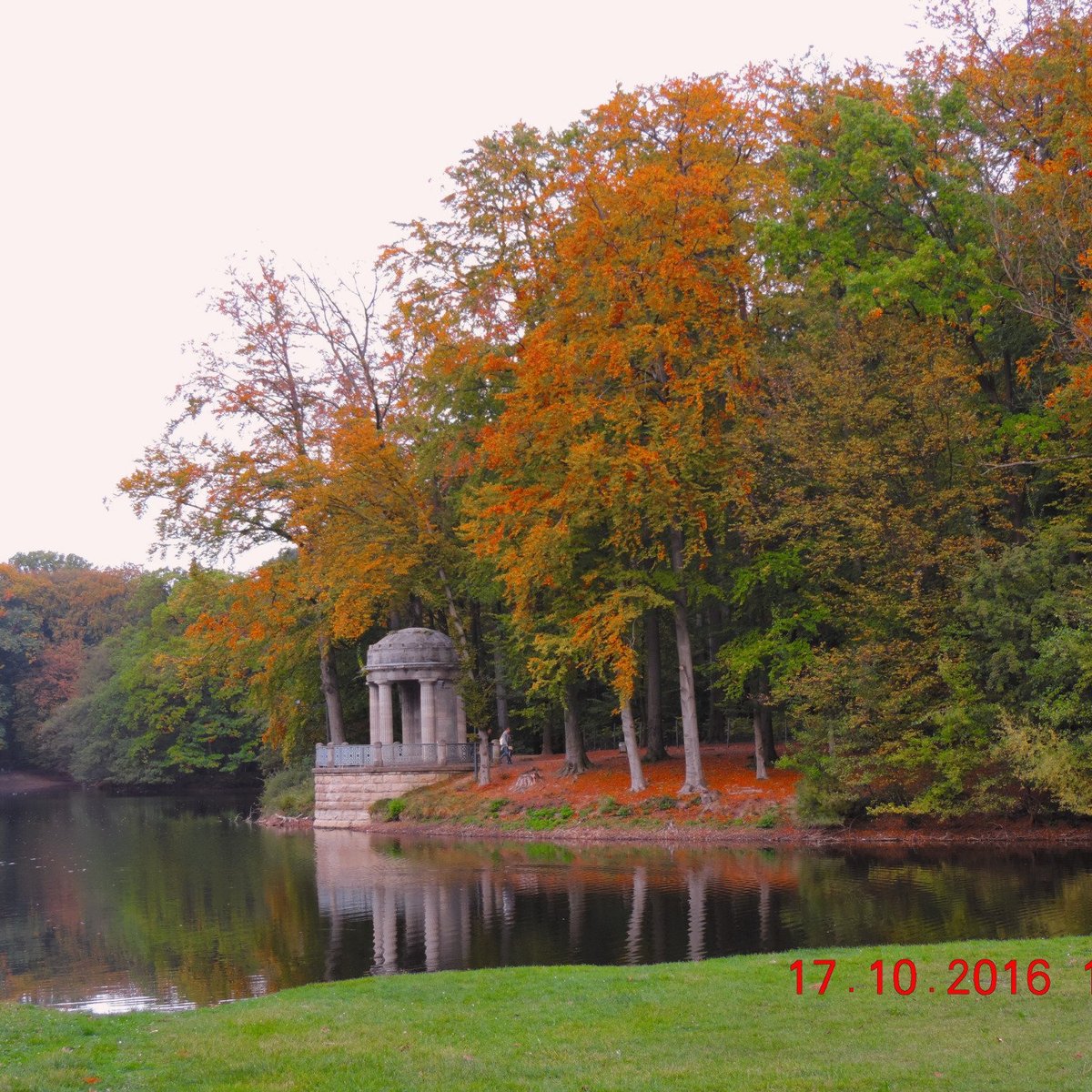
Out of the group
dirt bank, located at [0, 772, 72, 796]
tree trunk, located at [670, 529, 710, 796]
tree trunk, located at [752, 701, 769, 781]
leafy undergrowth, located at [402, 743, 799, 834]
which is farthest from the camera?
dirt bank, located at [0, 772, 72, 796]

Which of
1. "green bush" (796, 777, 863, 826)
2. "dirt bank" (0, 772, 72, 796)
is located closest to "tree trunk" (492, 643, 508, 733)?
"green bush" (796, 777, 863, 826)

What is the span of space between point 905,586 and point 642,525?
7691 millimetres

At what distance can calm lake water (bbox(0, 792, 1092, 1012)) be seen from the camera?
15984 millimetres

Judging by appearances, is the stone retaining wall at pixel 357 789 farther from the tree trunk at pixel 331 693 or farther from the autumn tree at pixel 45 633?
the autumn tree at pixel 45 633

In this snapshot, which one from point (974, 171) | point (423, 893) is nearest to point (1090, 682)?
point (974, 171)

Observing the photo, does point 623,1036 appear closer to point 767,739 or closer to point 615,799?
point 615,799

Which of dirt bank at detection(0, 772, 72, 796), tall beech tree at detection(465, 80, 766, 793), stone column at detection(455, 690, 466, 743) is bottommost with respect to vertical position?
dirt bank at detection(0, 772, 72, 796)

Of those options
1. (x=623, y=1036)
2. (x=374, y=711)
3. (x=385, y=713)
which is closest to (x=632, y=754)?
(x=385, y=713)

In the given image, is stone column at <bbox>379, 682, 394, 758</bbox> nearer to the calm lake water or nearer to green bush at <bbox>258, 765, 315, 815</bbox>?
green bush at <bbox>258, 765, 315, 815</bbox>

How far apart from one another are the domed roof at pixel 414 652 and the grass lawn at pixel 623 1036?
89.8 feet

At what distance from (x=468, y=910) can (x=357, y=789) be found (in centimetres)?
2017

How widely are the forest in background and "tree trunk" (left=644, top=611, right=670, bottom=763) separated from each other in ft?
0.42

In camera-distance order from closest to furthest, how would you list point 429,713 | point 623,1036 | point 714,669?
point 623,1036
point 714,669
point 429,713

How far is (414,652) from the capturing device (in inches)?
1592
